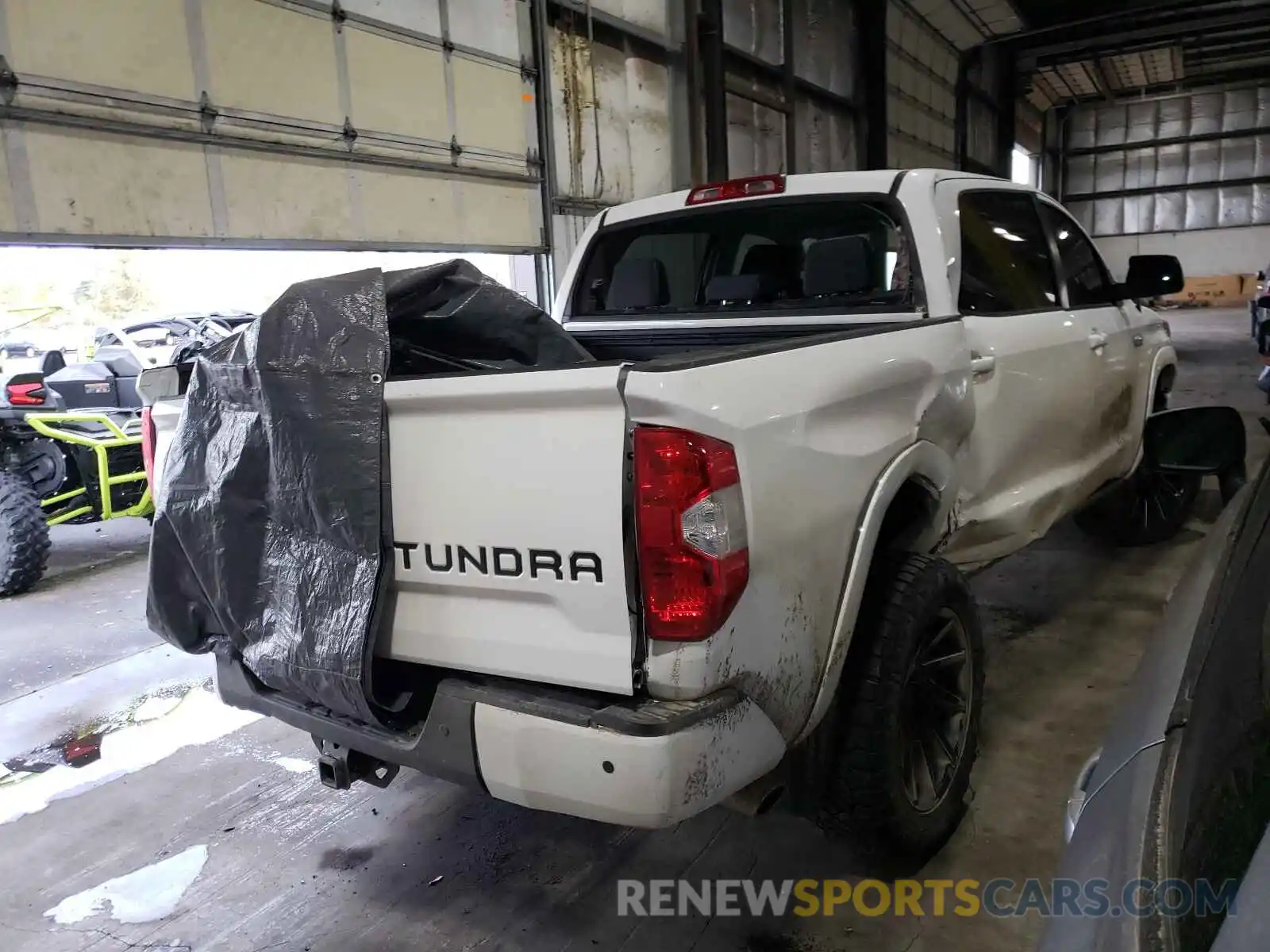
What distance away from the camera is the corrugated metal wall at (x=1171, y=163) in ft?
79.7

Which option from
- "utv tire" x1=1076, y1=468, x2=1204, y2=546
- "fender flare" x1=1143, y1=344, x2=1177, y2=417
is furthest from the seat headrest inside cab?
"utv tire" x1=1076, y1=468, x2=1204, y2=546

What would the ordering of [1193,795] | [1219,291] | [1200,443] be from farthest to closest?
[1219,291]
[1200,443]
[1193,795]

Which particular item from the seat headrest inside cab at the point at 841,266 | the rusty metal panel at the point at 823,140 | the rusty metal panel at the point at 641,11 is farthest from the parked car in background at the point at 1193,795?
the rusty metal panel at the point at 823,140

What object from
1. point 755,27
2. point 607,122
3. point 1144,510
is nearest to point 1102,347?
point 1144,510

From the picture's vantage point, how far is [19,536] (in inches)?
199

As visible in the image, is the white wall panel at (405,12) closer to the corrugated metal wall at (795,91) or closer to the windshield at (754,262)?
the windshield at (754,262)

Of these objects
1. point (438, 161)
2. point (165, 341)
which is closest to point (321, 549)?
point (438, 161)

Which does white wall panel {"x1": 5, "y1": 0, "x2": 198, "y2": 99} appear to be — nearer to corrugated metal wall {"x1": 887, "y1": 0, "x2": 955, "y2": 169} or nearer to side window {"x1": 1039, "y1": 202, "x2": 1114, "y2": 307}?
side window {"x1": 1039, "y1": 202, "x2": 1114, "y2": 307}

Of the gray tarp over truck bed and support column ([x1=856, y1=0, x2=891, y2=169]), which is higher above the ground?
support column ([x1=856, y1=0, x2=891, y2=169])

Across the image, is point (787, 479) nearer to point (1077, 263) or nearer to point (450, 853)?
point (450, 853)

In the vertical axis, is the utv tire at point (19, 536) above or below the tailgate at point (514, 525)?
below

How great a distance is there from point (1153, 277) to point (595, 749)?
3.57 m

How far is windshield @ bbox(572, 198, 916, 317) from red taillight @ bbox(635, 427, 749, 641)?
4.81 feet

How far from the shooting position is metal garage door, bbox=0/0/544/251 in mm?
4754
